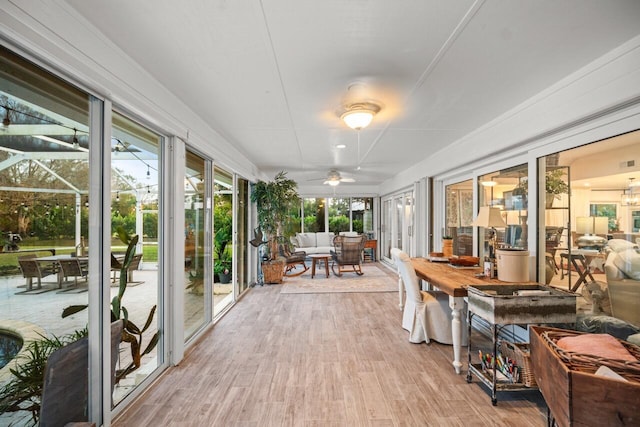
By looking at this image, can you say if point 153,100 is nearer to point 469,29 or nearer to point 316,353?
point 469,29

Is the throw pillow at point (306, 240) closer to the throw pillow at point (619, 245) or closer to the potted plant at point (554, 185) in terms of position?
the potted plant at point (554, 185)

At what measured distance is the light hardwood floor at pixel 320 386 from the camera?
202 cm

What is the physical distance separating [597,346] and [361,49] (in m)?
2.11

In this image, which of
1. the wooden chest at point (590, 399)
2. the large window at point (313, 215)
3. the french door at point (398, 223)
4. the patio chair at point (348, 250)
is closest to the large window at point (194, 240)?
the wooden chest at point (590, 399)

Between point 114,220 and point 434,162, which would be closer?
point 114,220

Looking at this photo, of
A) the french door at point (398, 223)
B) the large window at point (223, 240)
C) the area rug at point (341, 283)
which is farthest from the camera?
the french door at point (398, 223)

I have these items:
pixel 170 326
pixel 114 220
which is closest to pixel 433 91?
pixel 114 220

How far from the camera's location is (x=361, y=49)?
1.92 meters

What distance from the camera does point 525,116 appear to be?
2789 mm

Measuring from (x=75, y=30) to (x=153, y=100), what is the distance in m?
0.77

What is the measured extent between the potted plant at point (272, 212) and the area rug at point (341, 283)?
396mm

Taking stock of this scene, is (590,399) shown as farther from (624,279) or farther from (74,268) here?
(74,268)

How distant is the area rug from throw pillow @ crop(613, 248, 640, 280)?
12.0 feet

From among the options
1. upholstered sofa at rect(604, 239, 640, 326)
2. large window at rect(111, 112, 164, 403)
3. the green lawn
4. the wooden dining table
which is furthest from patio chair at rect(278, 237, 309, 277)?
upholstered sofa at rect(604, 239, 640, 326)
